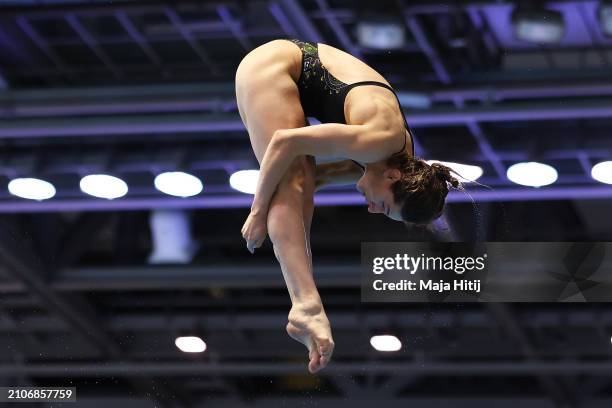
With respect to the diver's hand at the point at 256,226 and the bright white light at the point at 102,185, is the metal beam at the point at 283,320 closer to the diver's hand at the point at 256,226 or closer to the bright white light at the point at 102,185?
the bright white light at the point at 102,185

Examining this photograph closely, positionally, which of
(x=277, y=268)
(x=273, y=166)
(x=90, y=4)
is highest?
(x=90, y=4)

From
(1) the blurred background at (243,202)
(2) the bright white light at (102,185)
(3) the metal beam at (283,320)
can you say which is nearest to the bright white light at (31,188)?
(1) the blurred background at (243,202)

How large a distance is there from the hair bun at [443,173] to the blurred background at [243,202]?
9.05 feet

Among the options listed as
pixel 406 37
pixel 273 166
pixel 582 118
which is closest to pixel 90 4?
pixel 406 37

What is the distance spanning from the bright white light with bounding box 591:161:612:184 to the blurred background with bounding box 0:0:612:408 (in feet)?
0.03

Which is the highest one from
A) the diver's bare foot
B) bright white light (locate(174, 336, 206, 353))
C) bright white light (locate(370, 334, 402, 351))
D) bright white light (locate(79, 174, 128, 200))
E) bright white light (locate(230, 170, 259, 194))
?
bright white light (locate(79, 174, 128, 200))

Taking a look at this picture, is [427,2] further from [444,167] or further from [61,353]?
[61,353]

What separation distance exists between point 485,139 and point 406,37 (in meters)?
1.06

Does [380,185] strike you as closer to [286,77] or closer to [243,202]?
[286,77]

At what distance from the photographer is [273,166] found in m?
3.69

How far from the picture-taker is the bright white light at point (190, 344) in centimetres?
862

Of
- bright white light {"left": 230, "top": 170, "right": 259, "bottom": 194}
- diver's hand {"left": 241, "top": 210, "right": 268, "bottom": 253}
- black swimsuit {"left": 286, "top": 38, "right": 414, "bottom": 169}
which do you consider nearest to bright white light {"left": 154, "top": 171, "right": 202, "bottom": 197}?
bright white light {"left": 230, "top": 170, "right": 259, "bottom": 194}

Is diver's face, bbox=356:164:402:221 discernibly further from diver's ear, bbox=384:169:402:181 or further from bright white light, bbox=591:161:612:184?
bright white light, bbox=591:161:612:184

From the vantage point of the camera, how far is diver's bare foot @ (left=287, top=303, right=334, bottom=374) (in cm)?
368
